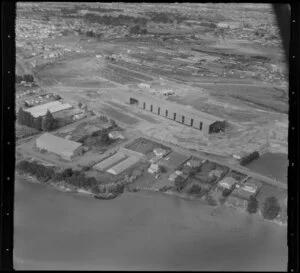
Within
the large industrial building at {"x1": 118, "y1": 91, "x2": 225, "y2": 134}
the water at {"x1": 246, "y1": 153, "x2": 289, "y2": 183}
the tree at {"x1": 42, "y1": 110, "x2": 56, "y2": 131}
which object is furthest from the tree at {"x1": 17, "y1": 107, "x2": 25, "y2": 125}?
the water at {"x1": 246, "y1": 153, "x2": 289, "y2": 183}

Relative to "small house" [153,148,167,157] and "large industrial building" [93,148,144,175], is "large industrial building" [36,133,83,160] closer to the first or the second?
"large industrial building" [93,148,144,175]

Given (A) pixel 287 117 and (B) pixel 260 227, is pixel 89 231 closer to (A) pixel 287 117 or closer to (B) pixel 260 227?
(B) pixel 260 227

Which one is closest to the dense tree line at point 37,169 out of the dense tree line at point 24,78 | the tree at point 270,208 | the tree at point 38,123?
the tree at point 38,123

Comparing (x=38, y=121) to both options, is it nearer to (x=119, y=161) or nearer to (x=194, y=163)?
(x=119, y=161)

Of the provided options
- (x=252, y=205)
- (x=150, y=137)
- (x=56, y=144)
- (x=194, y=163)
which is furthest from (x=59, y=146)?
(x=252, y=205)

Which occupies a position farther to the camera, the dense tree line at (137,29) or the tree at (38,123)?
the dense tree line at (137,29)

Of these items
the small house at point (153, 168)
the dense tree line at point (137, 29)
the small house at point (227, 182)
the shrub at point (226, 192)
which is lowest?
the shrub at point (226, 192)

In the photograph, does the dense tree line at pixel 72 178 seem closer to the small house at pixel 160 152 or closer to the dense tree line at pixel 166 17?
the small house at pixel 160 152
